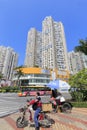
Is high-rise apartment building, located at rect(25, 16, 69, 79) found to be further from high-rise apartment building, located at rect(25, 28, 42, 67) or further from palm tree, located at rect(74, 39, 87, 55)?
palm tree, located at rect(74, 39, 87, 55)

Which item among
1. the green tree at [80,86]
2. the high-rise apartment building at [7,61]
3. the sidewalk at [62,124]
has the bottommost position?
the sidewalk at [62,124]

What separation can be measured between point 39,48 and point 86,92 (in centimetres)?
10354

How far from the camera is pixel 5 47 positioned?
443 feet

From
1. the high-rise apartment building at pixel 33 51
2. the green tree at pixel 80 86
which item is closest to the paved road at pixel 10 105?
the green tree at pixel 80 86

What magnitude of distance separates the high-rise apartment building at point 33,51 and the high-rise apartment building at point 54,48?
6890 millimetres

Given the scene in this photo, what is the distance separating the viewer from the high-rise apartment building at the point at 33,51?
117 m

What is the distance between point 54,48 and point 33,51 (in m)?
18.3

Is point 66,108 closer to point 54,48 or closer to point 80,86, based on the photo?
point 80,86

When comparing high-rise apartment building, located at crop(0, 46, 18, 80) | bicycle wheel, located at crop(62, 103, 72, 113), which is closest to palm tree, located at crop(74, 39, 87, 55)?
bicycle wheel, located at crop(62, 103, 72, 113)

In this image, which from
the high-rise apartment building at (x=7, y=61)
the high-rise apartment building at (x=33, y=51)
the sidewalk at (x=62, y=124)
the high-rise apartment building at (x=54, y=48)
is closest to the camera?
the sidewalk at (x=62, y=124)

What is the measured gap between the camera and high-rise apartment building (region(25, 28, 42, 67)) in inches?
4611

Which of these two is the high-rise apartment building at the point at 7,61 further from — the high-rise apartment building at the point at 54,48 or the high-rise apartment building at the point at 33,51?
the high-rise apartment building at the point at 54,48

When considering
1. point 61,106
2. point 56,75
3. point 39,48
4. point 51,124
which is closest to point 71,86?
point 61,106

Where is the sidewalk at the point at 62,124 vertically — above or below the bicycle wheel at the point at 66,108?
below
